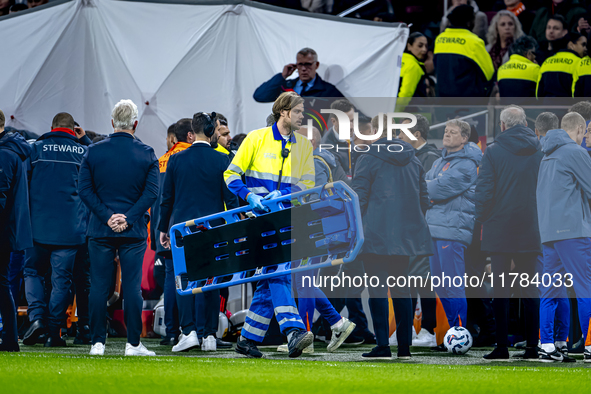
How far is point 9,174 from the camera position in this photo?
223 inches

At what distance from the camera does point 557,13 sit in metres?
11.6

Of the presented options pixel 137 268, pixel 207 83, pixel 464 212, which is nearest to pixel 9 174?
pixel 137 268

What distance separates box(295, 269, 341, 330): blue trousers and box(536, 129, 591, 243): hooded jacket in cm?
171

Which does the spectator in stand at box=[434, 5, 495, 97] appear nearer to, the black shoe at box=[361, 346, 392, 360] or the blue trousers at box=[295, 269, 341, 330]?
the blue trousers at box=[295, 269, 341, 330]

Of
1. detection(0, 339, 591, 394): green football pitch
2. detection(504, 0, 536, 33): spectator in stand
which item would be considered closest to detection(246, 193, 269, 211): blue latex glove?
detection(0, 339, 591, 394): green football pitch

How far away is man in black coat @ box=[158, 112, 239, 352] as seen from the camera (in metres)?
6.14

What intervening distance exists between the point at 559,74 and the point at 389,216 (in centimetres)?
457

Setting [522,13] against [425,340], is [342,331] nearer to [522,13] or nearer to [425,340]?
[425,340]

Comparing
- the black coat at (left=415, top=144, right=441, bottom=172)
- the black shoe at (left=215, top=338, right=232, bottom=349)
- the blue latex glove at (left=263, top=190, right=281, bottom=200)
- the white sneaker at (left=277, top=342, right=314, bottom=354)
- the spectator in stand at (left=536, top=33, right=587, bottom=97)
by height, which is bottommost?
the black shoe at (left=215, top=338, right=232, bottom=349)

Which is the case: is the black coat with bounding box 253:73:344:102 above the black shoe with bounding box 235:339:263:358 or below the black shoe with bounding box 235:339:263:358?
above

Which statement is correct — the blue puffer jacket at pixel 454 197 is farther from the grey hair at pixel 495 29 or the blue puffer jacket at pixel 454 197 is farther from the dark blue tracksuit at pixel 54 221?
the grey hair at pixel 495 29

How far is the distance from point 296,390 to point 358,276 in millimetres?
3472

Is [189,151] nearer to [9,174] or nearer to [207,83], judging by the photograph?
[9,174]

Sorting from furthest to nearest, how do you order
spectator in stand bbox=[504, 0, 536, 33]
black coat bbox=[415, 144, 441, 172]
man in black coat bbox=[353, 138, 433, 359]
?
spectator in stand bbox=[504, 0, 536, 33] < black coat bbox=[415, 144, 441, 172] < man in black coat bbox=[353, 138, 433, 359]
